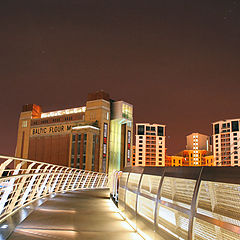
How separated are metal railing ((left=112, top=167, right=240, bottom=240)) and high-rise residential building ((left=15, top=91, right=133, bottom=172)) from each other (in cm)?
5901

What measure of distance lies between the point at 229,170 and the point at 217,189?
0.22 metres

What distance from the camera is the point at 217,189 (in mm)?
2420

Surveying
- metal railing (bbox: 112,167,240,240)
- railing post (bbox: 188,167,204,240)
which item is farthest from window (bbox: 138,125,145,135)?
railing post (bbox: 188,167,204,240)

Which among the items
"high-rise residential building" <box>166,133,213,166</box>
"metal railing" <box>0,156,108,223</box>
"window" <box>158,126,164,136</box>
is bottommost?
"metal railing" <box>0,156,108,223</box>

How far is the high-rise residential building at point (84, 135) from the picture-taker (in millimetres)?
64250

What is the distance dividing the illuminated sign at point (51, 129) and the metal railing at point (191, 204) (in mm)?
67615

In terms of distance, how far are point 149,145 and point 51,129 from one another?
6521cm

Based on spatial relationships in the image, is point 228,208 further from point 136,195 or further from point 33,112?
point 33,112

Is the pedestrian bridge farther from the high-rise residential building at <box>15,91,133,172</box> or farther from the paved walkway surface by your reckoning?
the high-rise residential building at <box>15,91,133,172</box>

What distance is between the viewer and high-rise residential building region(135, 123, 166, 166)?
13125 centimetres

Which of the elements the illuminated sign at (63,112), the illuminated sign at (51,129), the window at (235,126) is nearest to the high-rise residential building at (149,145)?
the window at (235,126)

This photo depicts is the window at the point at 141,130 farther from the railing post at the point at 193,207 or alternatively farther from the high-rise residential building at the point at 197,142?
the railing post at the point at 193,207

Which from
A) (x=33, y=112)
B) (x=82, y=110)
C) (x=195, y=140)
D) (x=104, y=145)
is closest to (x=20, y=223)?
(x=104, y=145)

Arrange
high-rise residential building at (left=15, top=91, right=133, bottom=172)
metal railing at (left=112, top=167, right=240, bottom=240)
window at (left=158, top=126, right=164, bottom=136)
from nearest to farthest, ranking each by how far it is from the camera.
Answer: metal railing at (left=112, top=167, right=240, bottom=240) < high-rise residential building at (left=15, top=91, right=133, bottom=172) < window at (left=158, top=126, right=164, bottom=136)
